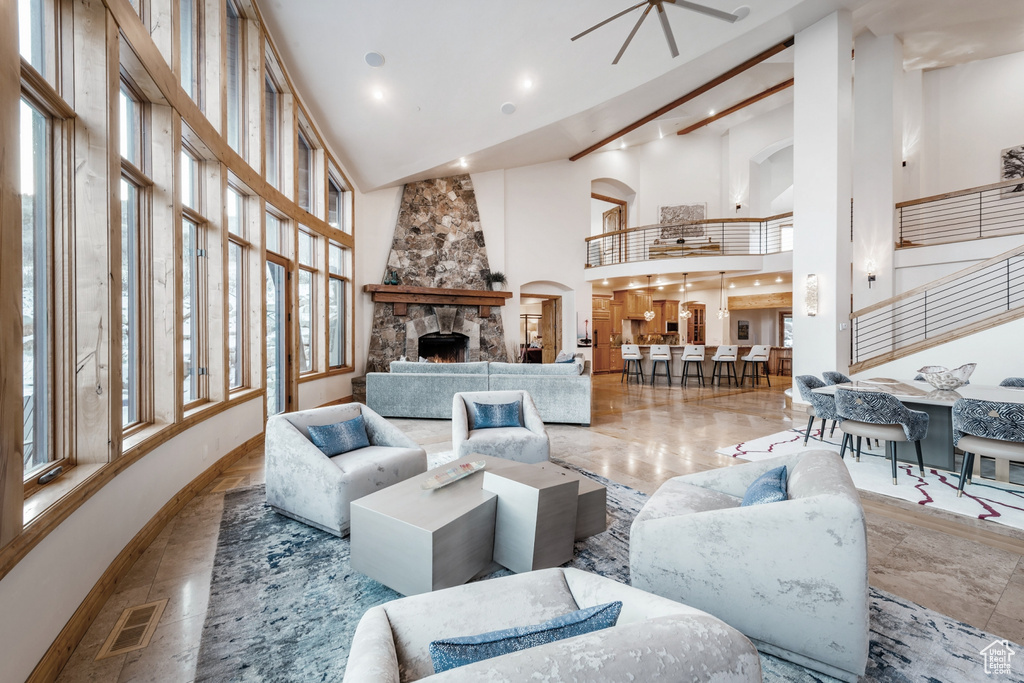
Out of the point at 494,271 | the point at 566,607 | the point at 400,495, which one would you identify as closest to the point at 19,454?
the point at 400,495

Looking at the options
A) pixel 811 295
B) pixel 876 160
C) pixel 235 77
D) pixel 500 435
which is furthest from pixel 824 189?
pixel 235 77

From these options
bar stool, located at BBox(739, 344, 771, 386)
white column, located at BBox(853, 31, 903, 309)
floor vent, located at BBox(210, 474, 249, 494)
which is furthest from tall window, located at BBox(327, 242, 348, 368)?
white column, located at BBox(853, 31, 903, 309)

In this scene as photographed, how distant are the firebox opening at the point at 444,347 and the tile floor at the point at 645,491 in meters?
4.82

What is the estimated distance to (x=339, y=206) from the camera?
8.24m

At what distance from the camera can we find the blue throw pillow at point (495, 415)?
150 inches

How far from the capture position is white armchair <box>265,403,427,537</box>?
2.65m

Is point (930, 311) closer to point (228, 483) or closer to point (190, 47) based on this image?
point (228, 483)

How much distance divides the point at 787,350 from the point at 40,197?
539 inches

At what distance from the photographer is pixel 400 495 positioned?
2287 millimetres

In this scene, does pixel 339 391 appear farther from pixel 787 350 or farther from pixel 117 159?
pixel 787 350

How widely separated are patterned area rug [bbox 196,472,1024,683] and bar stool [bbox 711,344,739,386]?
26.0ft

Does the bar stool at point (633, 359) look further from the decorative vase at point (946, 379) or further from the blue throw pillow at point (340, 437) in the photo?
the blue throw pillow at point (340, 437)

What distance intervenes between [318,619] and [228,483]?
220 centimetres

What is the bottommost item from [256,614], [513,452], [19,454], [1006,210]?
[256,614]
